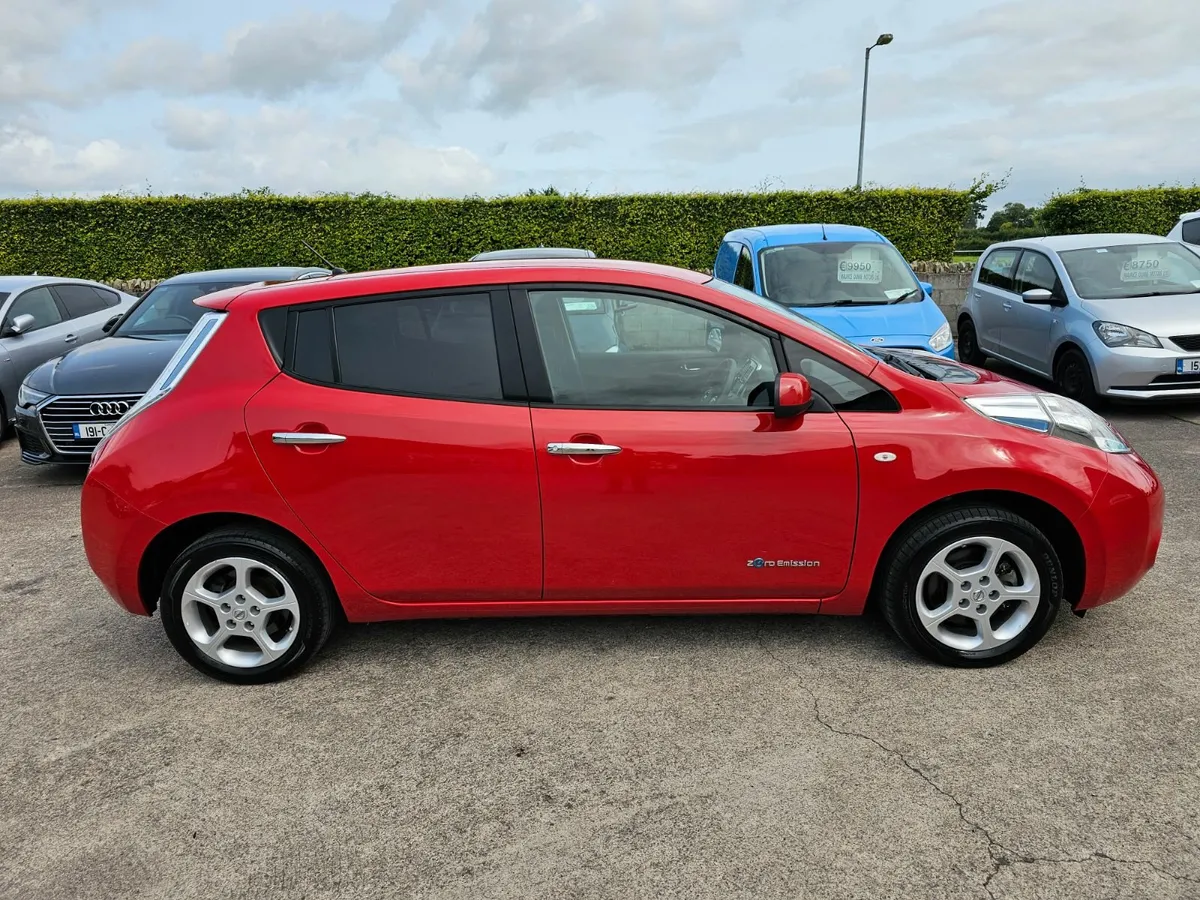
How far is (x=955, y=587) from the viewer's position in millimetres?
3482

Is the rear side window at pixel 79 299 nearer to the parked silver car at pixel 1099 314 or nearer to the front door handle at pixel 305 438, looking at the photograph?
the front door handle at pixel 305 438

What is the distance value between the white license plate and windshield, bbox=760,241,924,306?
18.1 ft

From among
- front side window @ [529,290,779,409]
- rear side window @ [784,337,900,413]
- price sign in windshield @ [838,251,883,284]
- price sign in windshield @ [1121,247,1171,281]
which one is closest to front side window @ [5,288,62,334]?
front side window @ [529,290,779,409]

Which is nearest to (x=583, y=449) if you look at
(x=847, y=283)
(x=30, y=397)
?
(x=847, y=283)

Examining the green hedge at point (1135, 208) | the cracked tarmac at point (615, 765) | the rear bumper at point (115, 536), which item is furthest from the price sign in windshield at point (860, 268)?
the green hedge at point (1135, 208)

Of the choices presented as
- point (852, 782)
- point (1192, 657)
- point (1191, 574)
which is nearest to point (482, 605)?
point (852, 782)

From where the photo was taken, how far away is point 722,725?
126 inches

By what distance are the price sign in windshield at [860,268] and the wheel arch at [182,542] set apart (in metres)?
5.94

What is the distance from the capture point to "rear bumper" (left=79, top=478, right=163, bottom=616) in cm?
349

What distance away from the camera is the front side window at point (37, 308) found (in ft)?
28.9

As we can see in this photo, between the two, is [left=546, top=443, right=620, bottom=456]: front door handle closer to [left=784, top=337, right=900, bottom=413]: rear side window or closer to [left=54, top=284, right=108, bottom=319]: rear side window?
[left=784, top=337, right=900, bottom=413]: rear side window

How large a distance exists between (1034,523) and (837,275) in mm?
4961

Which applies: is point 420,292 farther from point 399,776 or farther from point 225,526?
point 399,776

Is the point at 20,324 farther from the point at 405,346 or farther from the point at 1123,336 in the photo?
the point at 1123,336
